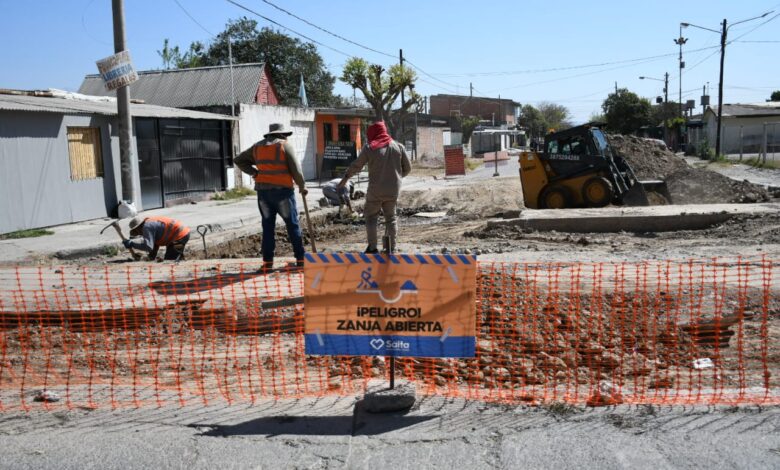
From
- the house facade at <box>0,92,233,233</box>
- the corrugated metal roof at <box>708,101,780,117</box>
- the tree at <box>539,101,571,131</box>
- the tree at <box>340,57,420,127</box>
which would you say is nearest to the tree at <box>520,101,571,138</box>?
the tree at <box>539,101,571,131</box>

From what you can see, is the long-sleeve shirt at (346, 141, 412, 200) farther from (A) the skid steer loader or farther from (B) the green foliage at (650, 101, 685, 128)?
(B) the green foliage at (650, 101, 685, 128)

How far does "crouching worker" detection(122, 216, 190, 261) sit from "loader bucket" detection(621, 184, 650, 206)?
9633 millimetres

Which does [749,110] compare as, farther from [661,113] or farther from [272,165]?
[272,165]

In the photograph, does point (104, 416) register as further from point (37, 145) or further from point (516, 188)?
point (516, 188)

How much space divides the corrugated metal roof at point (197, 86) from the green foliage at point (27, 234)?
44.8 ft

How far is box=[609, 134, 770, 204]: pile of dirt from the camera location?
17047mm

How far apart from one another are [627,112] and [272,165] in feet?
208

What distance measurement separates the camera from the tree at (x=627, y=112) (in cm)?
6594

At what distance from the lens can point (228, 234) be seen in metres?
14.6

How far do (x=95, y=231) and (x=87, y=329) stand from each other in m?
7.61

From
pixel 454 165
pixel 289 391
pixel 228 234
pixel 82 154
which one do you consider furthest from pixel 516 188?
pixel 289 391

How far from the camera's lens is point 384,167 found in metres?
8.79

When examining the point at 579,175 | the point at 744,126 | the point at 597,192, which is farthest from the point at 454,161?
the point at 744,126

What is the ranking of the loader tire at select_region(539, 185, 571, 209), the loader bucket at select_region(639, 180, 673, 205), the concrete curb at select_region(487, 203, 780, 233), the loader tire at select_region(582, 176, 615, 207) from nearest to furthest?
1. the concrete curb at select_region(487, 203, 780, 233)
2. the loader tire at select_region(582, 176, 615, 207)
3. the loader tire at select_region(539, 185, 571, 209)
4. the loader bucket at select_region(639, 180, 673, 205)
